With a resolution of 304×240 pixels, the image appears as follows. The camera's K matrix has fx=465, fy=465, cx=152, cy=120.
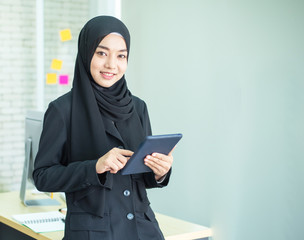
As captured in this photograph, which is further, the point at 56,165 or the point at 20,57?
the point at 20,57

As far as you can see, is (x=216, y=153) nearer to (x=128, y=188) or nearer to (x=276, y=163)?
(x=276, y=163)

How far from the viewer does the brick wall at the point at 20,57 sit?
4.14 meters

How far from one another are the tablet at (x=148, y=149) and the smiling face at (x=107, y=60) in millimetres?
323

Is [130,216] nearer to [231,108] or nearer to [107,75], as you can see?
[107,75]

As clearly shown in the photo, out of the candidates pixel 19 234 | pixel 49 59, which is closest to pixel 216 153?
pixel 19 234

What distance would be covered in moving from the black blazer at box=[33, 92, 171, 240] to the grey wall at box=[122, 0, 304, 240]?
1.05 metres

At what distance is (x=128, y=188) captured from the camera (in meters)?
1.56

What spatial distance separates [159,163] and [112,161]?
0.53 ft

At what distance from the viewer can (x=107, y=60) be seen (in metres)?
1.58

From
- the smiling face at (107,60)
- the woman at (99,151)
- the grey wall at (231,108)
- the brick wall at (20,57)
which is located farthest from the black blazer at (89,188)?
the brick wall at (20,57)

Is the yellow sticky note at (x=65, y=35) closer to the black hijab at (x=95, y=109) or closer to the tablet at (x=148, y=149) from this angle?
the black hijab at (x=95, y=109)

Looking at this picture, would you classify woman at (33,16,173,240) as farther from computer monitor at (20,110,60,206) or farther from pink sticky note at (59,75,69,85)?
pink sticky note at (59,75,69,85)

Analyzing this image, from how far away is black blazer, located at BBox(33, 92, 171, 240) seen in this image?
1464 mm

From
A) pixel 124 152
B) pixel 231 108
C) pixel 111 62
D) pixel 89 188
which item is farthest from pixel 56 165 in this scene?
pixel 231 108
